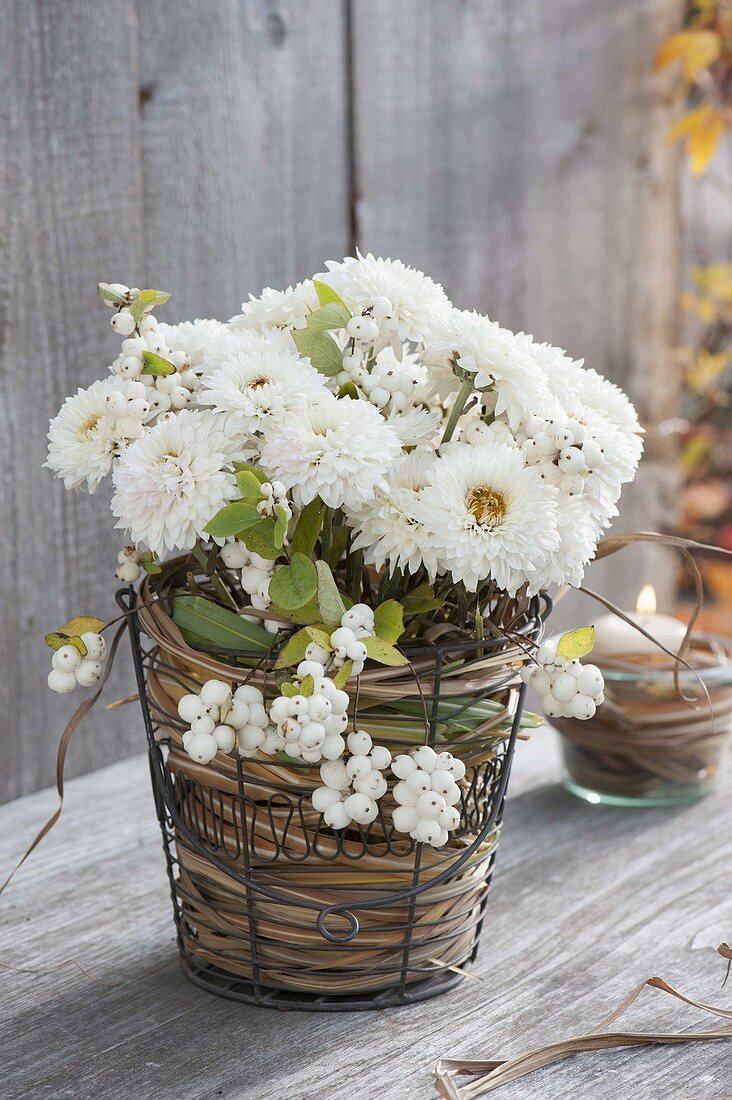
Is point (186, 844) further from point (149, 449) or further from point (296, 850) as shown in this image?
point (149, 449)

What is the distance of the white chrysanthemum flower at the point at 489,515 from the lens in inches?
19.7

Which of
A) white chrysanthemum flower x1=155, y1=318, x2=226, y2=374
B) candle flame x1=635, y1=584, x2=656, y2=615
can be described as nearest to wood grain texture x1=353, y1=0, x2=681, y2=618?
candle flame x1=635, y1=584, x2=656, y2=615

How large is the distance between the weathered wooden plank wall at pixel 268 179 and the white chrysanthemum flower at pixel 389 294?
409 millimetres

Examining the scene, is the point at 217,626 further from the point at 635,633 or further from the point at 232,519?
the point at 635,633

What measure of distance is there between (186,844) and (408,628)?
0.55 feet

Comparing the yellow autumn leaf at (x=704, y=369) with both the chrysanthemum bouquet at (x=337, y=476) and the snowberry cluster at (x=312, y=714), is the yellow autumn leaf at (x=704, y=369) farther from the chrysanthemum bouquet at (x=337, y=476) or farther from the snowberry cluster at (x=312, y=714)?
the snowberry cluster at (x=312, y=714)

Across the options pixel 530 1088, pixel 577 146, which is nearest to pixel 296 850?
A: pixel 530 1088

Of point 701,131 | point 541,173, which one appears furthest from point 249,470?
point 701,131

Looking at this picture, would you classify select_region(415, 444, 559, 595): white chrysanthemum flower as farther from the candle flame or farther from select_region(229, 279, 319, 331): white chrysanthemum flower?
the candle flame

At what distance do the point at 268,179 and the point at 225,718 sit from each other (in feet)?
2.21

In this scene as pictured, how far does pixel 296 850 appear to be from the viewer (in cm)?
56

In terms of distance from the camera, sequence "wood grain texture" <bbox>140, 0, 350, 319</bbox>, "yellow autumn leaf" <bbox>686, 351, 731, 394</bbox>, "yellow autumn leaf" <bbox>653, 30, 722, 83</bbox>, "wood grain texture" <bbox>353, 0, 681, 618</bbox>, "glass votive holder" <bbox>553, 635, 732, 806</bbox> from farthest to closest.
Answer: "yellow autumn leaf" <bbox>686, 351, 731, 394</bbox>
"yellow autumn leaf" <bbox>653, 30, 722, 83</bbox>
"wood grain texture" <bbox>353, 0, 681, 618</bbox>
"wood grain texture" <bbox>140, 0, 350, 319</bbox>
"glass votive holder" <bbox>553, 635, 732, 806</bbox>

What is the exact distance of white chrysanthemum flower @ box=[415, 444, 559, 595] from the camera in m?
0.50

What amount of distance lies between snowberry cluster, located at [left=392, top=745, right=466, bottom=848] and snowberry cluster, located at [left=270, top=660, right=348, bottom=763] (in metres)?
0.04
